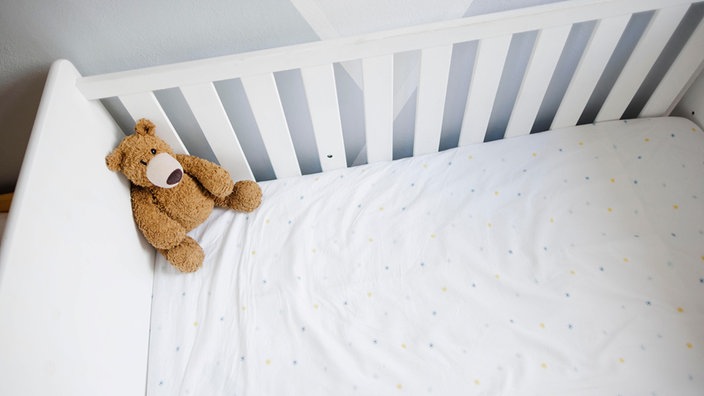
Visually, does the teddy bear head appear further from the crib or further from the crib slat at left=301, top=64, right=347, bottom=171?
the crib slat at left=301, top=64, right=347, bottom=171

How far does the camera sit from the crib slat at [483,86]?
0.97 metres

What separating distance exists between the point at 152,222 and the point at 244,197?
211 mm

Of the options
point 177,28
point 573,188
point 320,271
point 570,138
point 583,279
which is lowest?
point 583,279

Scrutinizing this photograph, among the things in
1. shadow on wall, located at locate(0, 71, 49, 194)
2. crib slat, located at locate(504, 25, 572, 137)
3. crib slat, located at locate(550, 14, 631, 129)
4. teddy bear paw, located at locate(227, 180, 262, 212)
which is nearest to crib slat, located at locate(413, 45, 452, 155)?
crib slat, located at locate(504, 25, 572, 137)

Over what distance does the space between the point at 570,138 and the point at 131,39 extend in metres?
1.02

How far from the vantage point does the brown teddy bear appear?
99 centimetres

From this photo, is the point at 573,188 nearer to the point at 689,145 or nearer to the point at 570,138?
the point at 570,138

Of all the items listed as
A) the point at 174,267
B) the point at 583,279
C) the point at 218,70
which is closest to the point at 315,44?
the point at 218,70

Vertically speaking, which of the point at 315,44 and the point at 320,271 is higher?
the point at 315,44

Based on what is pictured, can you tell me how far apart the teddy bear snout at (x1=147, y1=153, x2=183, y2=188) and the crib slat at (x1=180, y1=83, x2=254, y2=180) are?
11 cm

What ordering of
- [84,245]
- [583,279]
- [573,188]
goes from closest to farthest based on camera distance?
[84,245]
[583,279]
[573,188]

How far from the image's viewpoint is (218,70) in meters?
0.93

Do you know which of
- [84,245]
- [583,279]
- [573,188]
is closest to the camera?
[84,245]

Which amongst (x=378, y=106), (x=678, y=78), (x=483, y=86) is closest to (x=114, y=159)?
(x=378, y=106)
